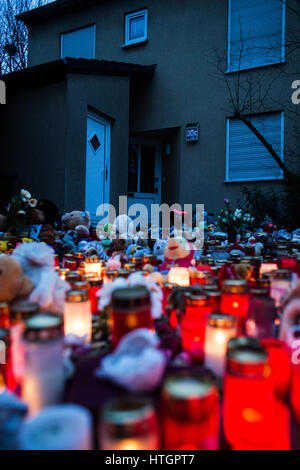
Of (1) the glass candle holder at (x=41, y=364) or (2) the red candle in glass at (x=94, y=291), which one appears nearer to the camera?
(1) the glass candle holder at (x=41, y=364)

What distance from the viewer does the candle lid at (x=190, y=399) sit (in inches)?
18.2

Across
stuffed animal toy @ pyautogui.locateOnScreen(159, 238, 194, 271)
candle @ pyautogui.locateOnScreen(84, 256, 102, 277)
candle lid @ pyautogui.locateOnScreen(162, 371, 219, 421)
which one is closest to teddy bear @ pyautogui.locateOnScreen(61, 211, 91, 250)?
candle @ pyautogui.locateOnScreen(84, 256, 102, 277)

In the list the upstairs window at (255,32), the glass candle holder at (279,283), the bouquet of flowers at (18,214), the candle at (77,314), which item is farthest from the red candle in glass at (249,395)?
the upstairs window at (255,32)

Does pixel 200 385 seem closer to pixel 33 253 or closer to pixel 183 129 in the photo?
pixel 33 253

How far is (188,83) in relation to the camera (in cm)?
704

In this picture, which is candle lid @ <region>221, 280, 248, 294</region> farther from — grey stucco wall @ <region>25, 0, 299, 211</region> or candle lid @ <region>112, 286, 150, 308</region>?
grey stucco wall @ <region>25, 0, 299, 211</region>

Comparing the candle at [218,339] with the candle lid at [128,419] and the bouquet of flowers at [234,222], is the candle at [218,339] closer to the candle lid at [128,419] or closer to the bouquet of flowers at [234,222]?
the candle lid at [128,419]

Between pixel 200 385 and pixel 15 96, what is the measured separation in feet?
21.0

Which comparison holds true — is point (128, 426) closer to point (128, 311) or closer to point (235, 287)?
point (128, 311)

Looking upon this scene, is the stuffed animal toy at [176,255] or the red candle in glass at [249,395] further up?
the stuffed animal toy at [176,255]

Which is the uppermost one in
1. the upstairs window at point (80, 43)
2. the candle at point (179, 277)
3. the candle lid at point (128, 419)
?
the upstairs window at point (80, 43)

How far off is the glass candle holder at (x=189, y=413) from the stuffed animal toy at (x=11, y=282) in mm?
602

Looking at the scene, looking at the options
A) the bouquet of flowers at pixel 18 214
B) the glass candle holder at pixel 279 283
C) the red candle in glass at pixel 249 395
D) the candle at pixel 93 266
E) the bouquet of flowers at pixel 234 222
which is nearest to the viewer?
the red candle in glass at pixel 249 395

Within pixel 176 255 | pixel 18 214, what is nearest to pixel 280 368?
pixel 176 255
